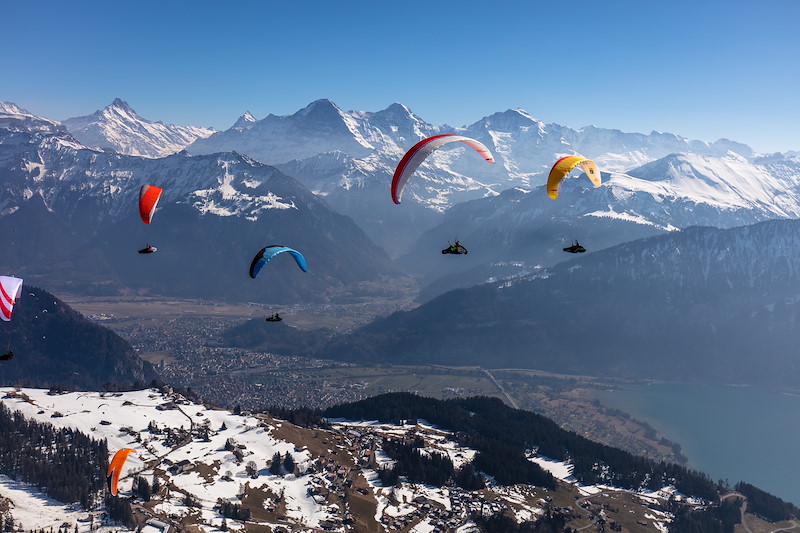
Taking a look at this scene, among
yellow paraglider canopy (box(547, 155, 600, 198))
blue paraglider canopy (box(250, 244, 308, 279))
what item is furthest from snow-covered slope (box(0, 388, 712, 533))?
yellow paraglider canopy (box(547, 155, 600, 198))

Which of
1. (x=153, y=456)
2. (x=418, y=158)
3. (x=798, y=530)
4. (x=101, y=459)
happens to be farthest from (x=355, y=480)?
(x=798, y=530)

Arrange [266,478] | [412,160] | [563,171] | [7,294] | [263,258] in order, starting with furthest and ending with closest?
[266,478] < [263,258] < [412,160] < [563,171] < [7,294]

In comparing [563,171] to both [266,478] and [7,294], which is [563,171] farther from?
[266,478]

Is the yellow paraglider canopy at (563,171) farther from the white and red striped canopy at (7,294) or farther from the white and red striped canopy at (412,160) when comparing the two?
the white and red striped canopy at (7,294)

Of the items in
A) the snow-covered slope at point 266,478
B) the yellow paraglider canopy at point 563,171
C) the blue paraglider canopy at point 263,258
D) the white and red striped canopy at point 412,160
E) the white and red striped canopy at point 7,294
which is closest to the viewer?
the white and red striped canopy at point 7,294

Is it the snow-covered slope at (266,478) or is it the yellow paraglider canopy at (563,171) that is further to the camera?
the snow-covered slope at (266,478)

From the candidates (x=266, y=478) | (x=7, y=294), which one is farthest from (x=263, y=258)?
(x=266, y=478)

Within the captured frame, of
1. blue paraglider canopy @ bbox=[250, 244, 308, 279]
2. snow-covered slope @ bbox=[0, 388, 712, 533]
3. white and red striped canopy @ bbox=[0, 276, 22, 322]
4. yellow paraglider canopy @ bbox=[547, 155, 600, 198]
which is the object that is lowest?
snow-covered slope @ bbox=[0, 388, 712, 533]

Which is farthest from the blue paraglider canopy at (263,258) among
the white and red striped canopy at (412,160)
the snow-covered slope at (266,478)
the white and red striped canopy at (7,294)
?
the snow-covered slope at (266,478)

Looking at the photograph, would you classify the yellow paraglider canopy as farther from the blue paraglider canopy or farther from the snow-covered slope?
the snow-covered slope

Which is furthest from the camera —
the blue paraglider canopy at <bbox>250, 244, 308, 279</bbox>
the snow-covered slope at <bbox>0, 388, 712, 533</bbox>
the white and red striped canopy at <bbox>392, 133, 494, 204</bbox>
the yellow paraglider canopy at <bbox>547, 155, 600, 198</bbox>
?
the snow-covered slope at <bbox>0, 388, 712, 533</bbox>

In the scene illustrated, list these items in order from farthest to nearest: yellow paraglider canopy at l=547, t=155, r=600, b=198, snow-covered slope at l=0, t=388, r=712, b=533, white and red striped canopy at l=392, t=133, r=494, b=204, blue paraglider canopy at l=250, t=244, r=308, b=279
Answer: snow-covered slope at l=0, t=388, r=712, b=533 → blue paraglider canopy at l=250, t=244, r=308, b=279 → white and red striped canopy at l=392, t=133, r=494, b=204 → yellow paraglider canopy at l=547, t=155, r=600, b=198
